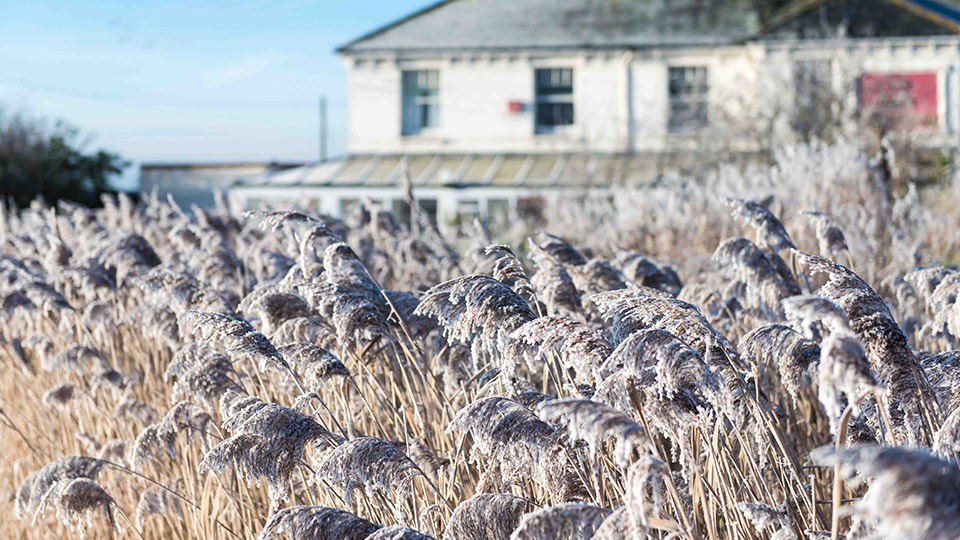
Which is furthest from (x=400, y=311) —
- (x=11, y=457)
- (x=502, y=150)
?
(x=502, y=150)

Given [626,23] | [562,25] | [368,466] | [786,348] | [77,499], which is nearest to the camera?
[368,466]

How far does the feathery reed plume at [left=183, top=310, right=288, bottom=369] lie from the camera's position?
2580 millimetres

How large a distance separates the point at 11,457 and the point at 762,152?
1579 centimetres

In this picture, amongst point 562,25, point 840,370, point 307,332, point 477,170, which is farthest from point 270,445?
point 562,25

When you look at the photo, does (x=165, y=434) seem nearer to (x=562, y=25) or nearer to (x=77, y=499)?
(x=77, y=499)

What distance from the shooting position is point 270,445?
223 centimetres

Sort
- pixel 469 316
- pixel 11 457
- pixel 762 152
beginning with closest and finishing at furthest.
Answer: pixel 469 316, pixel 11 457, pixel 762 152

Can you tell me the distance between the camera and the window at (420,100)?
84.4 feet

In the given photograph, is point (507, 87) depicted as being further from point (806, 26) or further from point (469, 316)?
point (469, 316)

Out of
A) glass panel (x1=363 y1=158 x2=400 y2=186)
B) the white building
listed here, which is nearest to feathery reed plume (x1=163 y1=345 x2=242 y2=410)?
the white building

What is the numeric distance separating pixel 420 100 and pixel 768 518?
24.3 m

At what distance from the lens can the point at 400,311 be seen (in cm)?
320

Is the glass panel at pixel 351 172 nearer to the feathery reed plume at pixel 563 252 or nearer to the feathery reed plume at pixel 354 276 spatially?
the feathery reed plume at pixel 563 252

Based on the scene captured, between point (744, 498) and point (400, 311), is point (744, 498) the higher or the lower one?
the lower one
